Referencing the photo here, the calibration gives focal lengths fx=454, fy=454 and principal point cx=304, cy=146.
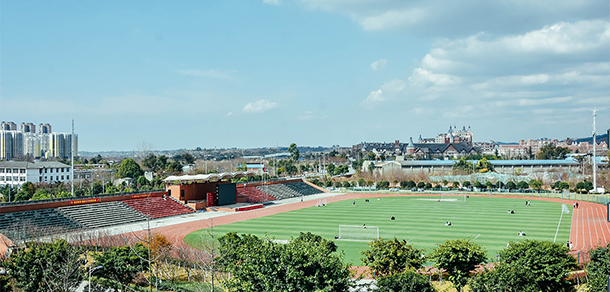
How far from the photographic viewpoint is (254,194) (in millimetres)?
67250

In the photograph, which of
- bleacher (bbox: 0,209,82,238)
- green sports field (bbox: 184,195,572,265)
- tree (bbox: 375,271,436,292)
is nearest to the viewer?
tree (bbox: 375,271,436,292)

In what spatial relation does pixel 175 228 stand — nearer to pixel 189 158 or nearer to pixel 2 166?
pixel 2 166

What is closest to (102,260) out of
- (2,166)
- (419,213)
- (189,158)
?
(419,213)

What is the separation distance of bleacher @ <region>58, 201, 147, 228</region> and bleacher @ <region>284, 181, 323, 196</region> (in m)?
34.1

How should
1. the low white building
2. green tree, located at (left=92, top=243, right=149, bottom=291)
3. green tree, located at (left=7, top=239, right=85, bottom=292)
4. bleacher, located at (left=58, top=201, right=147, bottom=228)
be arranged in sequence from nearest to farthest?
green tree, located at (left=7, top=239, right=85, bottom=292), green tree, located at (left=92, top=243, right=149, bottom=291), bleacher, located at (left=58, top=201, right=147, bottom=228), the low white building

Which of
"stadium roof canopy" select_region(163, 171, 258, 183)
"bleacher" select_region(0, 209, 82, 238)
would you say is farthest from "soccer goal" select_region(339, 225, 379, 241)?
"stadium roof canopy" select_region(163, 171, 258, 183)

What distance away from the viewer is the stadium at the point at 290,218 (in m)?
33.6

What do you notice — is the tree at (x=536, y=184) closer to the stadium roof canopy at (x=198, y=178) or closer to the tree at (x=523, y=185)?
the tree at (x=523, y=185)

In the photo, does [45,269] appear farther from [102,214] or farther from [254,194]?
[254,194]

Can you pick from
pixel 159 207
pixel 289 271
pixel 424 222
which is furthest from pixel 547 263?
pixel 159 207

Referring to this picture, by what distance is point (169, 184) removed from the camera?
193 feet

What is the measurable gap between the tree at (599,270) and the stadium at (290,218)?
530cm

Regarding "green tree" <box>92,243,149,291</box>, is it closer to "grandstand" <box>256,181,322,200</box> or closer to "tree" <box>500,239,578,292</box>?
"tree" <box>500,239,578,292</box>

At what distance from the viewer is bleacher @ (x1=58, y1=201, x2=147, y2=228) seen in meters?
41.4
